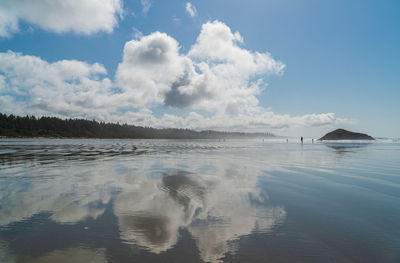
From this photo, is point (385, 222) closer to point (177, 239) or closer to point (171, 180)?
point (177, 239)

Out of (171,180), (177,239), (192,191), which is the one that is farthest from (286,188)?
(177,239)

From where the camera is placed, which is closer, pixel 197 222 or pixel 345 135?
pixel 197 222

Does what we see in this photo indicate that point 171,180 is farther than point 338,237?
Yes

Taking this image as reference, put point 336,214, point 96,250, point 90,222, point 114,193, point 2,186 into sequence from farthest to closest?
1. point 2,186
2. point 114,193
3. point 336,214
4. point 90,222
5. point 96,250

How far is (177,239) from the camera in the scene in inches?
211

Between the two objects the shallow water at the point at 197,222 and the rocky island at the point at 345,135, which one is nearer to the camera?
the shallow water at the point at 197,222

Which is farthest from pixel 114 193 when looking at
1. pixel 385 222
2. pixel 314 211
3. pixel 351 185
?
pixel 351 185

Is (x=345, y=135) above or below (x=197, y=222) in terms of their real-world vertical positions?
above

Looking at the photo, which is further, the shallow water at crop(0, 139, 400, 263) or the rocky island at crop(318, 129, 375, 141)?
the rocky island at crop(318, 129, 375, 141)

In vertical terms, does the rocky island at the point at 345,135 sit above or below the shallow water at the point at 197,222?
above

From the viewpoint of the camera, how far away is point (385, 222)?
6.70m

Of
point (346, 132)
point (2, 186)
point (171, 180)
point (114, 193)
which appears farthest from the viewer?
point (346, 132)

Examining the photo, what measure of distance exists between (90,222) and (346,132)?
690ft

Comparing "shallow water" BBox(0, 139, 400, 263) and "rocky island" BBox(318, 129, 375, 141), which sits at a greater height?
"rocky island" BBox(318, 129, 375, 141)
